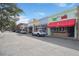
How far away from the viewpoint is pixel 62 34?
30547 mm

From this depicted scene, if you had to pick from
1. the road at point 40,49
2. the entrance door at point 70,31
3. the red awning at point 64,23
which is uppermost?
the red awning at point 64,23

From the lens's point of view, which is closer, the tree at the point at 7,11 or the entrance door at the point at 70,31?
the tree at the point at 7,11

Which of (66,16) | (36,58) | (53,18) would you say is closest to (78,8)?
(66,16)

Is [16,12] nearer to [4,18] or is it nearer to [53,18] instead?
→ [4,18]

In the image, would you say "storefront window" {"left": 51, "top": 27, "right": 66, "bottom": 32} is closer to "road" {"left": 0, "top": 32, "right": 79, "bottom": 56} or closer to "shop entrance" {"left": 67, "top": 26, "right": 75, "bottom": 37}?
"shop entrance" {"left": 67, "top": 26, "right": 75, "bottom": 37}

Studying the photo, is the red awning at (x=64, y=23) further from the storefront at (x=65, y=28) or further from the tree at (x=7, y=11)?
the tree at (x=7, y=11)

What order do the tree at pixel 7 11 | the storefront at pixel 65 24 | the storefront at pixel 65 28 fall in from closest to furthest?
the tree at pixel 7 11 → the storefront at pixel 65 24 → the storefront at pixel 65 28

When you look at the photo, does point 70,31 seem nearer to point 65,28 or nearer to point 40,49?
point 65,28

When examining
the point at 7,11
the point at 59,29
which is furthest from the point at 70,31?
the point at 7,11

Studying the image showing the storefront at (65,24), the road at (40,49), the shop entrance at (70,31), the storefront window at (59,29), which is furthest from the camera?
the storefront window at (59,29)

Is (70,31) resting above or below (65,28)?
below

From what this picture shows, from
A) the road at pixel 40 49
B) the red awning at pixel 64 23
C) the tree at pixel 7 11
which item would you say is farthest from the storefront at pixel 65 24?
the tree at pixel 7 11

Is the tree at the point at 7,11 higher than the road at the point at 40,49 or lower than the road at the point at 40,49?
higher

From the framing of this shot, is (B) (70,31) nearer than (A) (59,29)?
Yes
